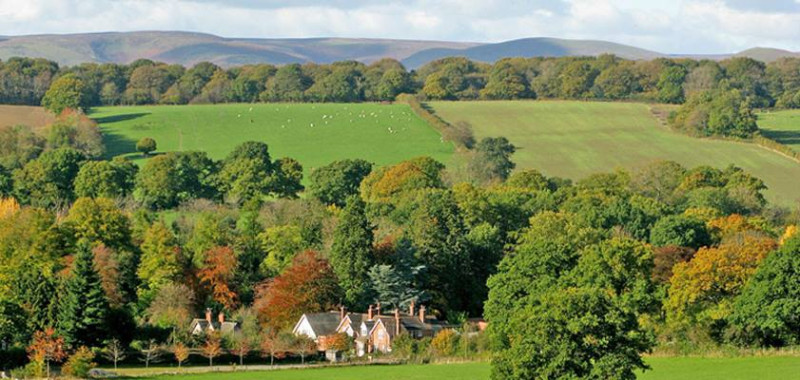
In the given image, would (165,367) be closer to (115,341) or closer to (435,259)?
(115,341)

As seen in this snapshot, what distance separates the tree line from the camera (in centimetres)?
6819

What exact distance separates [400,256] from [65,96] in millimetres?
75128

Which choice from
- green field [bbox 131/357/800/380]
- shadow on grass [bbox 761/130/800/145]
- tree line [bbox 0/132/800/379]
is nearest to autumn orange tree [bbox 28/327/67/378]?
tree line [bbox 0/132/800/379]

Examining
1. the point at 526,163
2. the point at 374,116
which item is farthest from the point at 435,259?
the point at 374,116

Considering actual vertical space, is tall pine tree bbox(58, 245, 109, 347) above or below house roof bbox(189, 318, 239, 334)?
above

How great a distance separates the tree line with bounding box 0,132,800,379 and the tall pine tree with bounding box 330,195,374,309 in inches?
5.1

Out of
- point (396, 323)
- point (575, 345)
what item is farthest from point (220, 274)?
point (575, 345)

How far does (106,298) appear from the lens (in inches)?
2857

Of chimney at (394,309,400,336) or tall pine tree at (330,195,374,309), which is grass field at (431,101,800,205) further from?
chimney at (394,309,400,336)

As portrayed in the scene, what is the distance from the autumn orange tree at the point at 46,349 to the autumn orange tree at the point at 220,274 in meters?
16.0

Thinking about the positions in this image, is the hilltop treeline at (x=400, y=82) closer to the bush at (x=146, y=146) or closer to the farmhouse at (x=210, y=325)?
the bush at (x=146, y=146)

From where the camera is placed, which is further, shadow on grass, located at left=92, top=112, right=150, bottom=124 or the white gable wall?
shadow on grass, located at left=92, top=112, right=150, bottom=124

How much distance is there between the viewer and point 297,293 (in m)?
80.4

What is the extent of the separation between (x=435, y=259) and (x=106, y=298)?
22081 mm
